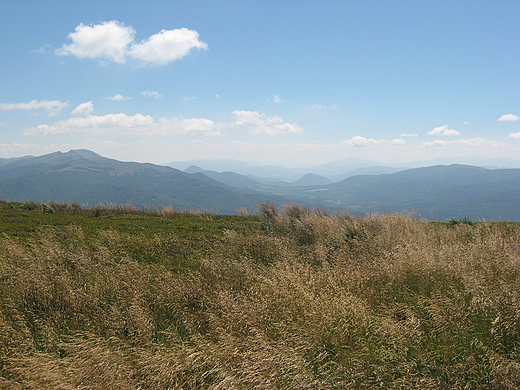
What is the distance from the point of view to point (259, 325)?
15.0 feet

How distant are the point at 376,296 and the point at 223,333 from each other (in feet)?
10.3

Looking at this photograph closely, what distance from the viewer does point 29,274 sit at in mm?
5988

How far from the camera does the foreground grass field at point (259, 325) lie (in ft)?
11.8

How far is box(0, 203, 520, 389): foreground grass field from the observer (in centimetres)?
358

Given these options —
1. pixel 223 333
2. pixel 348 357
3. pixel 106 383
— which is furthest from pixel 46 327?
pixel 348 357

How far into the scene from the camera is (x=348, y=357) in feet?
12.5

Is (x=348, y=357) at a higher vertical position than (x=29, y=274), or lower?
lower

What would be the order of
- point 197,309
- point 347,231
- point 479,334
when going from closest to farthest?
point 479,334
point 197,309
point 347,231

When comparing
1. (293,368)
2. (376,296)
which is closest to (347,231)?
(376,296)

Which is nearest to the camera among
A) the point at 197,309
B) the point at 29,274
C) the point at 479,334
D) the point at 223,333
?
the point at 479,334

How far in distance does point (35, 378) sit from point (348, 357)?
4061mm

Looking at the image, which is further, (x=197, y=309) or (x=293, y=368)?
(x=197, y=309)

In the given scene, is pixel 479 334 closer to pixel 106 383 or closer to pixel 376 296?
pixel 376 296

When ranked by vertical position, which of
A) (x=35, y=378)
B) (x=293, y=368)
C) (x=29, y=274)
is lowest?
(x=35, y=378)
